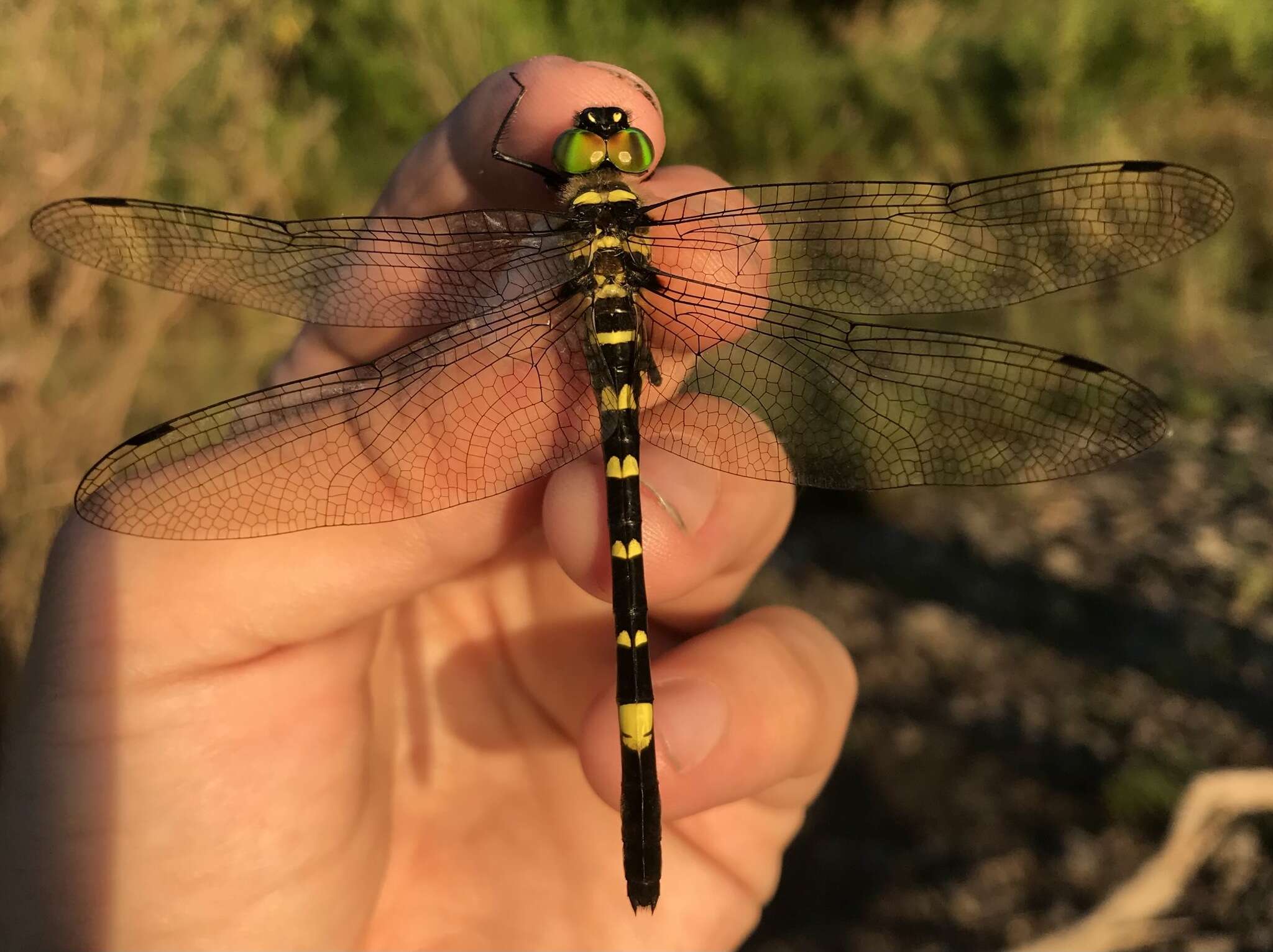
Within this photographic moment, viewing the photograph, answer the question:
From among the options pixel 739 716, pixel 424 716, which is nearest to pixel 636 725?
pixel 739 716

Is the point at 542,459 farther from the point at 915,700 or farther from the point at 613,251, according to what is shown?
the point at 915,700

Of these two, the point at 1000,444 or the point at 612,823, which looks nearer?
the point at 1000,444

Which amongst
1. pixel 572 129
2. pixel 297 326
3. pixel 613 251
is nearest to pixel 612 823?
pixel 613 251

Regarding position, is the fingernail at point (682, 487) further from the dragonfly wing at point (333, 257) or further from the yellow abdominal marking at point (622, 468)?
the dragonfly wing at point (333, 257)

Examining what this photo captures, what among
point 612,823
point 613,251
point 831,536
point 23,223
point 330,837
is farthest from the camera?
point 831,536

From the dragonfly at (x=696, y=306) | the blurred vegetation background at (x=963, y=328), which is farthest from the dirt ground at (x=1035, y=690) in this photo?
the dragonfly at (x=696, y=306)

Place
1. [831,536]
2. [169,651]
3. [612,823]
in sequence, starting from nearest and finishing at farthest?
[169,651], [612,823], [831,536]
